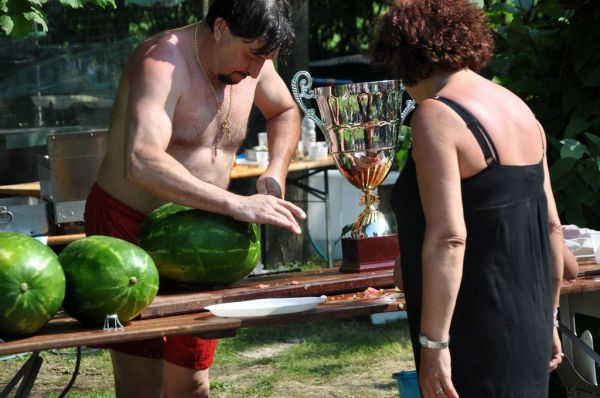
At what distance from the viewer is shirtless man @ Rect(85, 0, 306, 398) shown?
3.53m

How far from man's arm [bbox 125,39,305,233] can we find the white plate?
0.95 feet

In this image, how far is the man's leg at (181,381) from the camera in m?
3.96

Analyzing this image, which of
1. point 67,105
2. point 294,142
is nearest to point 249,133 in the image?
point 67,105

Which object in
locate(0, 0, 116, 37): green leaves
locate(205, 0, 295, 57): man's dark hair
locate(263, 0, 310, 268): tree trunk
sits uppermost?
locate(0, 0, 116, 37): green leaves

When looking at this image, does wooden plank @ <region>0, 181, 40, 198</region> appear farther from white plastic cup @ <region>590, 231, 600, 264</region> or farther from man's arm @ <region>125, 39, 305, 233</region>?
white plastic cup @ <region>590, 231, 600, 264</region>

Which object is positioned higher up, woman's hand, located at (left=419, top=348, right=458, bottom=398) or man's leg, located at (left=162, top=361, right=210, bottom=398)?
woman's hand, located at (left=419, top=348, right=458, bottom=398)

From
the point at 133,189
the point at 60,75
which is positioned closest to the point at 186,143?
the point at 133,189

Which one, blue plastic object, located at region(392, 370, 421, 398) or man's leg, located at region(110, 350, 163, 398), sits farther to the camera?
blue plastic object, located at region(392, 370, 421, 398)

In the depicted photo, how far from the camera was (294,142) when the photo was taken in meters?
4.26

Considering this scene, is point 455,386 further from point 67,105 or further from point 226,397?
point 67,105

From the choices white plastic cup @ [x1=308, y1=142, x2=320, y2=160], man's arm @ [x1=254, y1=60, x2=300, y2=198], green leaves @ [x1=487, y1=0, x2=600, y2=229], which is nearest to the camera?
man's arm @ [x1=254, y1=60, x2=300, y2=198]

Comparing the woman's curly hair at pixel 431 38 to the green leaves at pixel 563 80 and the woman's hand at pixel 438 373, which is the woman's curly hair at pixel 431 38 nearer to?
A: the woman's hand at pixel 438 373

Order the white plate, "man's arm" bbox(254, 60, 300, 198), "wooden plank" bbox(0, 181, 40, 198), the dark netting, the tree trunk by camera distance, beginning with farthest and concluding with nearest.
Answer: the tree trunk < the dark netting < "wooden plank" bbox(0, 181, 40, 198) < "man's arm" bbox(254, 60, 300, 198) < the white plate

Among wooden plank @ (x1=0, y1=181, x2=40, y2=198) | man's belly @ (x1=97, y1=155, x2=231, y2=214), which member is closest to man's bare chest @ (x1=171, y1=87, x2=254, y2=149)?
man's belly @ (x1=97, y1=155, x2=231, y2=214)
